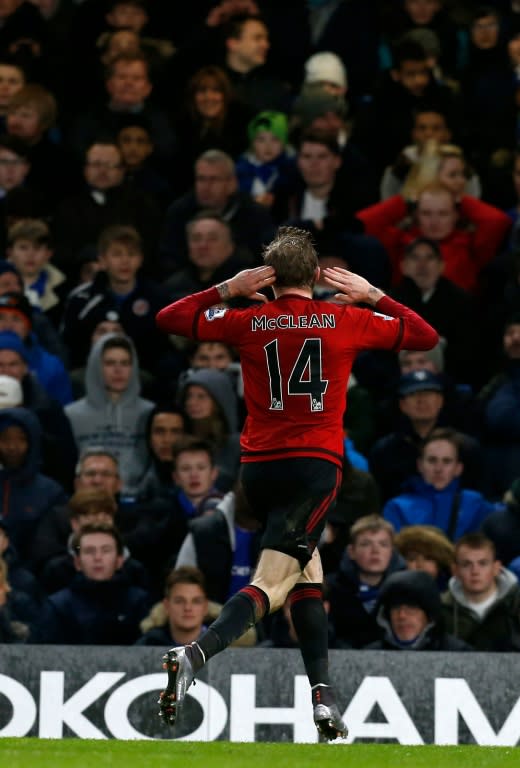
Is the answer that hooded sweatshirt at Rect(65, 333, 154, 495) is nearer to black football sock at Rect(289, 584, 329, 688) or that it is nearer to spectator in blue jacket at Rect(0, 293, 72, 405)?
spectator in blue jacket at Rect(0, 293, 72, 405)

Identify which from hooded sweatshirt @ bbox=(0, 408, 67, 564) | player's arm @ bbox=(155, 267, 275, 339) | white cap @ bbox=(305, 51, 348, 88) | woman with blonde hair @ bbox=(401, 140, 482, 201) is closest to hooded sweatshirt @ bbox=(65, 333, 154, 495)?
hooded sweatshirt @ bbox=(0, 408, 67, 564)

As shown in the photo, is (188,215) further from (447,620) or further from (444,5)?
(447,620)

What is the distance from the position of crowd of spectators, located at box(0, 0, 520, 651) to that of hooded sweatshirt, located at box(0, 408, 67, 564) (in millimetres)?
22

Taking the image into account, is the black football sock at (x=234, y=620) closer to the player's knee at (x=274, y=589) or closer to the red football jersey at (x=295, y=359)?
the player's knee at (x=274, y=589)

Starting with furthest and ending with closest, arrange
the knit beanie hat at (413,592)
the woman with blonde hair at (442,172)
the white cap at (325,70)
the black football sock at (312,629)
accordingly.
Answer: the white cap at (325,70), the woman with blonde hair at (442,172), the knit beanie hat at (413,592), the black football sock at (312,629)

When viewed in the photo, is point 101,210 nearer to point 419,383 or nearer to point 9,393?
point 9,393

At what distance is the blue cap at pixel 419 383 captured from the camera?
52.0ft

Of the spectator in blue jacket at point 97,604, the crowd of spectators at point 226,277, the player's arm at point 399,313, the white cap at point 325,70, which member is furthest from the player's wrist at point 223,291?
the white cap at point 325,70

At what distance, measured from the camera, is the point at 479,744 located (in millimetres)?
12125

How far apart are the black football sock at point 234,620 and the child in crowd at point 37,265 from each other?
756cm

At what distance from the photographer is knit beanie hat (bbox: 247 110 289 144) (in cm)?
1916

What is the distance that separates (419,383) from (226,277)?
2.12m

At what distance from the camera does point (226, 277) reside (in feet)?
56.4

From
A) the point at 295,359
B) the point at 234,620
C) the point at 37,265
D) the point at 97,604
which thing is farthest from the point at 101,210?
the point at 234,620
